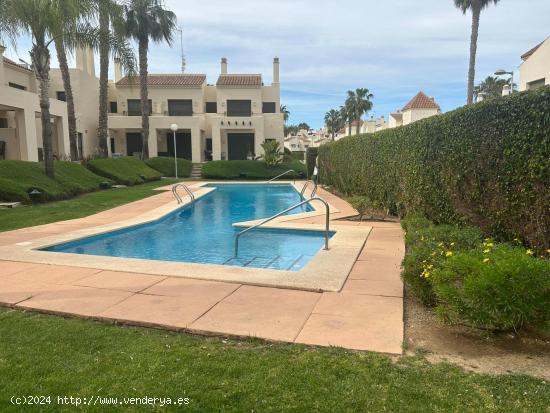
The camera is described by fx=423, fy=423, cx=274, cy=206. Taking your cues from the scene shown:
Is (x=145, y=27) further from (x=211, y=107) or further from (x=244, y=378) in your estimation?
(x=244, y=378)

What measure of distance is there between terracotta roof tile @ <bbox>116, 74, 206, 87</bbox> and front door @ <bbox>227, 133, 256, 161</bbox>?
5.43 meters

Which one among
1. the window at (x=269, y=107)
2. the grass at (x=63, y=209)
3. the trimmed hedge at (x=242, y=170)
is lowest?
the grass at (x=63, y=209)

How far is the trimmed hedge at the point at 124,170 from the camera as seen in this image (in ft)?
74.9

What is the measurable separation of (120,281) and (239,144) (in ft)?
110

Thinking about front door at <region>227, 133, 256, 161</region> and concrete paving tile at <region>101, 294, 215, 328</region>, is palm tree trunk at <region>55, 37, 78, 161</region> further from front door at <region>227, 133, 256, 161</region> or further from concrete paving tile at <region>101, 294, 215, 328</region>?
concrete paving tile at <region>101, 294, 215, 328</region>

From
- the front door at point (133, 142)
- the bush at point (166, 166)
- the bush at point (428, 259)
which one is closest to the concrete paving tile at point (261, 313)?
the bush at point (428, 259)

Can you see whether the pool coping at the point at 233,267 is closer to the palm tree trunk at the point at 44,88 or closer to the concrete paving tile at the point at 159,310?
the concrete paving tile at the point at 159,310

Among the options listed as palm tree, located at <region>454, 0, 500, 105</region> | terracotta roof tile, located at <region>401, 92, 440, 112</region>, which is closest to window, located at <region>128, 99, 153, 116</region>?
terracotta roof tile, located at <region>401, 92, 440, 112</region>

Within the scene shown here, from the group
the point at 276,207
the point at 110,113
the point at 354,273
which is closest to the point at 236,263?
the point at 354,273

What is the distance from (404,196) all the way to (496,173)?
14.3ft

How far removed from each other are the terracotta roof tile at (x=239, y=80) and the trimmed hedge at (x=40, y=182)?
19.8 m

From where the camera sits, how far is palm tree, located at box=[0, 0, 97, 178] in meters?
13.1

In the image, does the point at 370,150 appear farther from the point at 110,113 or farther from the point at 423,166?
the point at 110,113

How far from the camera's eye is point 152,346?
12.0 feet
